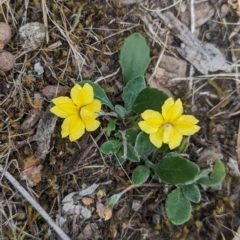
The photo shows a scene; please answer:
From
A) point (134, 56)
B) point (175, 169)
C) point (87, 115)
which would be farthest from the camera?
point (134, 56)

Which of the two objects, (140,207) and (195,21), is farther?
(195,21)

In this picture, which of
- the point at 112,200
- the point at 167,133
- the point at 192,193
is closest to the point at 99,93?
the point at 167,133

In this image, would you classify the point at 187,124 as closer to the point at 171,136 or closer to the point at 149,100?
the point at 171,136

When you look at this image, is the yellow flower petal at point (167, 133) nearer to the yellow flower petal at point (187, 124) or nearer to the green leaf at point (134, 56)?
the yellow flower petal at point (187, 124)

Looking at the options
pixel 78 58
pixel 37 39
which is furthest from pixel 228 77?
pixel 37 39

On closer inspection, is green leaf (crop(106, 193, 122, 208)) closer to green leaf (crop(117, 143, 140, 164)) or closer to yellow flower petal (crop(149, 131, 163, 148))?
green leaf (crop(117, 143, 140, 164))

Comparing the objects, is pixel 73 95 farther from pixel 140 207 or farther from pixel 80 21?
pixel 140 207
